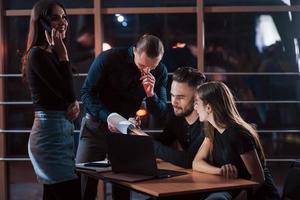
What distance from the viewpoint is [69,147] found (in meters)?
2.16

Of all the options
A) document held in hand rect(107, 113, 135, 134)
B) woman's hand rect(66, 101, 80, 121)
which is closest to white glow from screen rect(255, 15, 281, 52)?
document held in hand rect(107, 113, 135, 134)

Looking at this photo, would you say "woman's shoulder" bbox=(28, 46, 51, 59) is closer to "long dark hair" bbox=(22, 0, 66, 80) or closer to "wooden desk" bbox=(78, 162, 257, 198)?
"long dark hair" bbox=(22, 0, 66, 80)

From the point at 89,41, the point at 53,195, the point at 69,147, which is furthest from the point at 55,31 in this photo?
the point at 89,41

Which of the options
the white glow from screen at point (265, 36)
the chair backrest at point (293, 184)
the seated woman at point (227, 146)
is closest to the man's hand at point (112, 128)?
the seated woman at point (227, 146)

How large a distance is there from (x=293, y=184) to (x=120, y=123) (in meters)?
0.88

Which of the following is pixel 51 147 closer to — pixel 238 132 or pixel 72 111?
pixel 72 111

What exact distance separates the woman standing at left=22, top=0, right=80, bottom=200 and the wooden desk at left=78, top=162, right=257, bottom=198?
0.56 feet

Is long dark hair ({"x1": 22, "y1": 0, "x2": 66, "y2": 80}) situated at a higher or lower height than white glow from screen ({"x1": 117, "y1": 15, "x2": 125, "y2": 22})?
lower

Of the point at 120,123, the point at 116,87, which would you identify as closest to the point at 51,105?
the point at 120,123

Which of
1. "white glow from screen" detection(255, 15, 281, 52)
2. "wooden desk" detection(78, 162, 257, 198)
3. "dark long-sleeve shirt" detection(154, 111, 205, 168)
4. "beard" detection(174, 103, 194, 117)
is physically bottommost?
"wooden desk" detection(78, 162, 257, 198)

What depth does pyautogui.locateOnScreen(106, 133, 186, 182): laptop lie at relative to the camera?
2107mm

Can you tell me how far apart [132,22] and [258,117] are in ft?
4.19

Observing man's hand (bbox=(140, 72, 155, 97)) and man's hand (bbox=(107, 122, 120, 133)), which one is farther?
man's hand (bbox=(140, 72, 155, 97))

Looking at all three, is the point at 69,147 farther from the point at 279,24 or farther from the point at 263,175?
the point at 279,24
